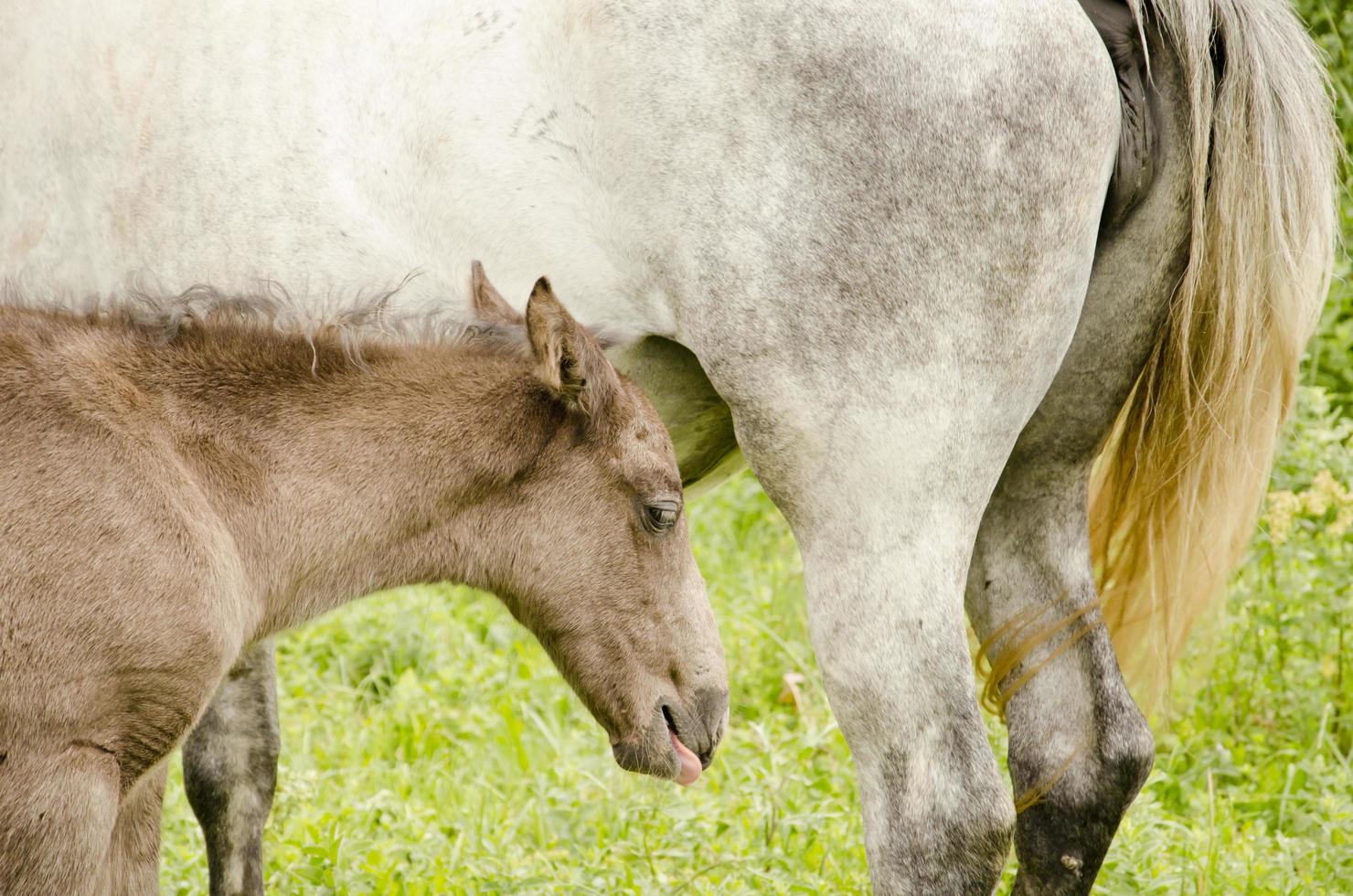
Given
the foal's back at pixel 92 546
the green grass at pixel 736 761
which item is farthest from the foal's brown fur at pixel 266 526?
the green grass at pixel 736 761

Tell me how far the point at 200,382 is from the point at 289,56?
2.74 ft

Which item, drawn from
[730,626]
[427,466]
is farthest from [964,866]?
[730,626]

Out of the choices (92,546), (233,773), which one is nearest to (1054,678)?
(233,773)

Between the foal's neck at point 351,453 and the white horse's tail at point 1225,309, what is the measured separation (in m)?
1.46

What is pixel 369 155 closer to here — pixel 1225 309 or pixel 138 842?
pixel 138 842

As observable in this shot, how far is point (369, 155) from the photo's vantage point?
309 cm

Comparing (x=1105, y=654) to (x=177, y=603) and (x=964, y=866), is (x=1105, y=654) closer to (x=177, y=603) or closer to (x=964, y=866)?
(x=964, y=866)

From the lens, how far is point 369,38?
3.12 metres

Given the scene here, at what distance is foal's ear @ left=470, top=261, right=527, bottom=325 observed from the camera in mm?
2896

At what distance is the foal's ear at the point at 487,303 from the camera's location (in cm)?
290

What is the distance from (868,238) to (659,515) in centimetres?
67

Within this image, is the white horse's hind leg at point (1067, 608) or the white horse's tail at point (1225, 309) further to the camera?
the white horse's hind leg at point (1067, 608)

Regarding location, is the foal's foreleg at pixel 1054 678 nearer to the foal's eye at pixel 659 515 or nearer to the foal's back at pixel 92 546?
the foal's eye at pixel 659 515

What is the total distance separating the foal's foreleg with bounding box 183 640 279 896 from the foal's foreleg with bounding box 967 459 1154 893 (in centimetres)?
176
